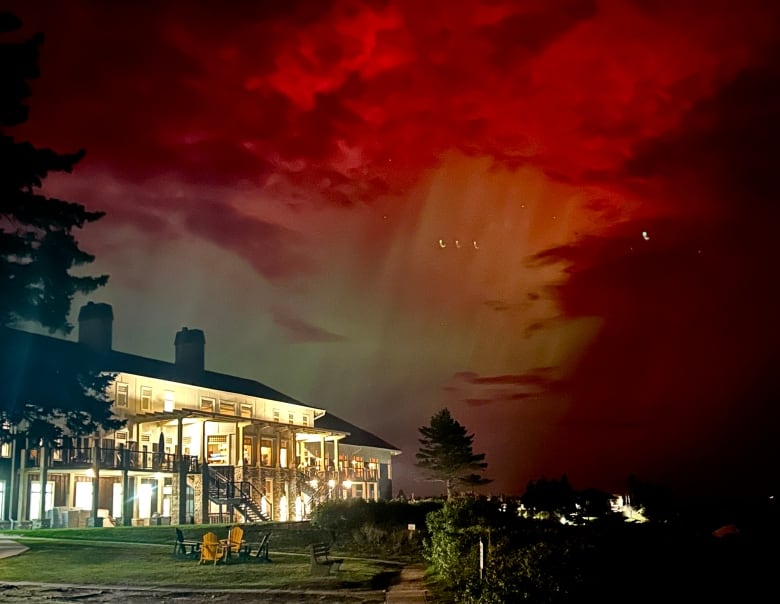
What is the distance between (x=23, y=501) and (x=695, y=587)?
1367 inches

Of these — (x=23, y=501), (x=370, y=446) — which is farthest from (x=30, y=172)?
(x=370, y=446)

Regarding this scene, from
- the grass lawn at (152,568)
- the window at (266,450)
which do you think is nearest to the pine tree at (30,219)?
the grass lawn at (152,568)

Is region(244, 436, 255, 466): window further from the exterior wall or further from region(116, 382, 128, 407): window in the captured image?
region(116, 382, 128, 407): window

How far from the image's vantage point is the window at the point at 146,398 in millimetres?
45050

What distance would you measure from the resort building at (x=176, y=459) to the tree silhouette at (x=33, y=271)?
904cm

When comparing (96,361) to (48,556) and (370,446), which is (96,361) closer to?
(48,556)

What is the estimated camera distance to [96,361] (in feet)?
73.2

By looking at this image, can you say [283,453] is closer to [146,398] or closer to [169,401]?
[169,401]

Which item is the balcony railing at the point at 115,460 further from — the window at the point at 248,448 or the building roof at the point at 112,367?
the window at the point at 248,448

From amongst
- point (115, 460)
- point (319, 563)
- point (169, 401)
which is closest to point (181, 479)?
point (115, 460)

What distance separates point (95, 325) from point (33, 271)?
26.8 m

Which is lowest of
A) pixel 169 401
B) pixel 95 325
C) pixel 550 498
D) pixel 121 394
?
pixel 550 498

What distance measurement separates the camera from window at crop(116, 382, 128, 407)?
1702 inches

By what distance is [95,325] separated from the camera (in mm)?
45594
